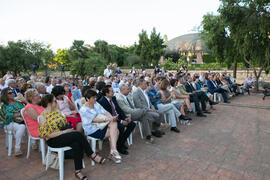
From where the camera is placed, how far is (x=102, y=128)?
11.0 ft

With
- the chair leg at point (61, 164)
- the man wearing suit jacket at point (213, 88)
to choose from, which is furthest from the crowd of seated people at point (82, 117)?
the man wearing suit jacket at point (213, 88)

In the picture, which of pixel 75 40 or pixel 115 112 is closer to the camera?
pixel 115 112

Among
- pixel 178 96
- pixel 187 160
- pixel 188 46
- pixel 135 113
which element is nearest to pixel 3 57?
pixel 178 96

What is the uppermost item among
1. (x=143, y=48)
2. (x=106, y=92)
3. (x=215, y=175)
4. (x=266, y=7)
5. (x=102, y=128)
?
(x=143, y=48)

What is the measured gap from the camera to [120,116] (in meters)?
4.09

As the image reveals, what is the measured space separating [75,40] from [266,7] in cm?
3550

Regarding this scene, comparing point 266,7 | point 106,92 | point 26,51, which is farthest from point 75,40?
point 106,92

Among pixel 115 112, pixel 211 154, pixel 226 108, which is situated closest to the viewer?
pixel 211 154

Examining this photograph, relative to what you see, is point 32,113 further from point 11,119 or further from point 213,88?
point 213,88

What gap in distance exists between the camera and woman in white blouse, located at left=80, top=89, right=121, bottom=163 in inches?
130

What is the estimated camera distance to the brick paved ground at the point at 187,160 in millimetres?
2951

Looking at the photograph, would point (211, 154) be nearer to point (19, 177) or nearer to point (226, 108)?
point (19, 177)

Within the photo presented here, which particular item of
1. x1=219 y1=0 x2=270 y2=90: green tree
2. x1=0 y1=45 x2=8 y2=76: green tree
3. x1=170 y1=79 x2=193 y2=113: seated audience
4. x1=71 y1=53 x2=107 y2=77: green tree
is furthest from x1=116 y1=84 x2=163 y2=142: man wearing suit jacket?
x1=0 y1=45 x2=8 y2=76: green tree

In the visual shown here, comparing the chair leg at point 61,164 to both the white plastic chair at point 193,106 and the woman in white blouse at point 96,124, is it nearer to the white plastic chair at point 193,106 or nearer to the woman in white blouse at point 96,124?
the woman in white blouse at point 96,124
